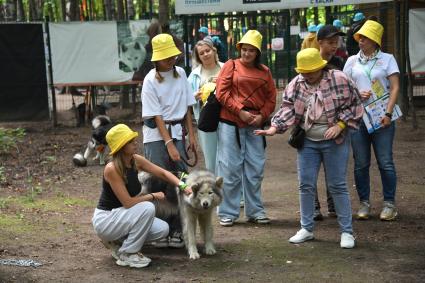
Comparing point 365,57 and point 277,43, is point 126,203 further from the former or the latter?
point 277,43

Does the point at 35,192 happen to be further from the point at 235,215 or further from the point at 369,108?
the point at 369,108

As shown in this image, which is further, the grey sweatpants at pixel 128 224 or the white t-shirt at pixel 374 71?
the white t-shirt at pixel 374 71

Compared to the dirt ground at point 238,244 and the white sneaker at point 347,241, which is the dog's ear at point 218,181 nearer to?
the dirt ground at point 238,244

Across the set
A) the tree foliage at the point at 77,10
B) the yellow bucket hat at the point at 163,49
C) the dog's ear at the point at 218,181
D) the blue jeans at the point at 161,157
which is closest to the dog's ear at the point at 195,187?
the dog's ear at the point at 218,181

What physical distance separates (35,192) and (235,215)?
11.0 feet

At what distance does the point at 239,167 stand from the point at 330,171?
1.23m

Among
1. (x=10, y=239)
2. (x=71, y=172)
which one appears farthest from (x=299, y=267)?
(x=71, y=172)

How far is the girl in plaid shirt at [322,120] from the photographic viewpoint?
20.1 ft

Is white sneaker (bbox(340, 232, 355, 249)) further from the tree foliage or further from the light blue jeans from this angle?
the tree foliage

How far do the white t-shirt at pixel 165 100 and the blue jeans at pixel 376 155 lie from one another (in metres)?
1.84

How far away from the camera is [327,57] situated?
6.98 metres

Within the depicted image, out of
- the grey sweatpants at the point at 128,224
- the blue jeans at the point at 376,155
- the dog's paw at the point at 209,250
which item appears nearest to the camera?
the grey sweatpants at the point at 128,224

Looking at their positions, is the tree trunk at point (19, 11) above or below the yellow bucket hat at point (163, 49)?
above

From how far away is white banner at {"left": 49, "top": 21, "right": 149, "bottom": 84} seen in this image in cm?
1548
